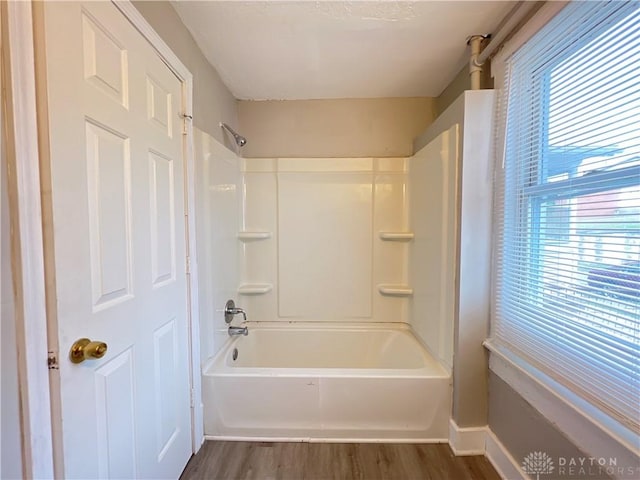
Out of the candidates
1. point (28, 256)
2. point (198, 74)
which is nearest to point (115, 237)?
point (28, 256)

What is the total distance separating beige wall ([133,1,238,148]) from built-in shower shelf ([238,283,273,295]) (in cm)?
110

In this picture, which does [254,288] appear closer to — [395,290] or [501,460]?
[395,290]

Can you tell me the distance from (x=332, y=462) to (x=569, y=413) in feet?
3.60

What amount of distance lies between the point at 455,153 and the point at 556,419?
4.14 ft

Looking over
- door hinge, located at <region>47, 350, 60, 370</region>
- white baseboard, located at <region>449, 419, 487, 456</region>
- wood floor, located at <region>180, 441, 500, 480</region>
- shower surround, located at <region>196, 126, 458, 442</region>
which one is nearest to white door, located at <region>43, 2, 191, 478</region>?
door hinge, located at <region>47, 350, 60, 370</region>

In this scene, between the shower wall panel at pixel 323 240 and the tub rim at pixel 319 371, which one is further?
the shower wall panel at pixel 323 240

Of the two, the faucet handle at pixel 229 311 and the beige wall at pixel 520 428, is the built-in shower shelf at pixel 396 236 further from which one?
the faucet handle at pixel 229 311

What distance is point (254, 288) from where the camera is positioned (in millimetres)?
2465

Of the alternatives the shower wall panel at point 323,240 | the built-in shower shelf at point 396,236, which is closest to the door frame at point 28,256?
the shower wall panel at point 323,240

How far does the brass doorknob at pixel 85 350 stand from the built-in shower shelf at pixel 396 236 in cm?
193

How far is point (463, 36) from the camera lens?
162 cm

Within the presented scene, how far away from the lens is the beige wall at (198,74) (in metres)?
1.28

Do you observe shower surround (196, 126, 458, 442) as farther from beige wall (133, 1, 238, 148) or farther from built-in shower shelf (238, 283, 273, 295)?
beige wall (133, 1, 238, 148)

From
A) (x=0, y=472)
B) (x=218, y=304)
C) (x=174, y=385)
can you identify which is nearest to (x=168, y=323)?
(x=174, y=385)
